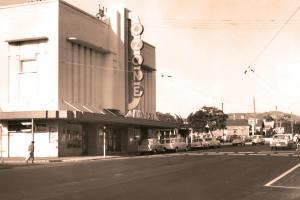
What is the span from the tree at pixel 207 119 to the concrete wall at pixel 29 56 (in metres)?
72.5

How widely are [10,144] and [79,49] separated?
10805 mm

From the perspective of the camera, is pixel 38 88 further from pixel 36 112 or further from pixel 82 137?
pixel 82 137

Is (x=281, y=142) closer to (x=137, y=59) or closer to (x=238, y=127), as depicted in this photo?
(x=137, y=59)

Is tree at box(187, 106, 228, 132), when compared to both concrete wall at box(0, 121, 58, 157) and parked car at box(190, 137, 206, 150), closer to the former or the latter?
parked car at box(190, 137, 206, 150)

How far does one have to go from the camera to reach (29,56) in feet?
143

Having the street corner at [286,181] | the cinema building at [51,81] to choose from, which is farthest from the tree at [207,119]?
the street corner at [286,181]

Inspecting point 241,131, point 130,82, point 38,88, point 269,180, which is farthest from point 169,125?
point 241,131

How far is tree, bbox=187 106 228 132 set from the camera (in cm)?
11319

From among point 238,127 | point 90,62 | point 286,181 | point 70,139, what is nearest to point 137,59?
point 90,62

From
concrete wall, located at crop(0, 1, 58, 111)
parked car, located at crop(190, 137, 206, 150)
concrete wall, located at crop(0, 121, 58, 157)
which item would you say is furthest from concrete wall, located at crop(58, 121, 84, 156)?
parked car, located at crop(190, 137, 206, 150)

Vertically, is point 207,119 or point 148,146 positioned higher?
point 207,119

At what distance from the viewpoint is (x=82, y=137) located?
156ft

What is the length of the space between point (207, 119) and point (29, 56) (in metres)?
74.3

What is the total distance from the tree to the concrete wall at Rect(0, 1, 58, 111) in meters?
72.5
